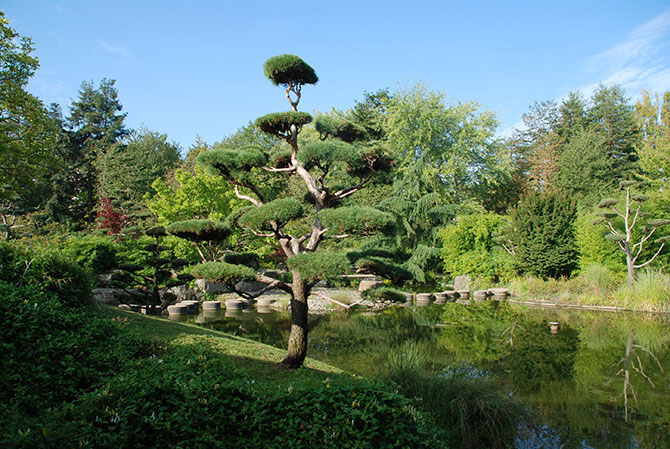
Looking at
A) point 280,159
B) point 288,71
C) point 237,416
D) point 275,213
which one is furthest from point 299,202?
point 237,416

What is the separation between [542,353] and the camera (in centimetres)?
716

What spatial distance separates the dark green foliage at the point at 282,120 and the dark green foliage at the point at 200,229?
1.39m

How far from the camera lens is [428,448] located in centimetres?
255

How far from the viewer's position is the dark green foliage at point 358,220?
4.45m

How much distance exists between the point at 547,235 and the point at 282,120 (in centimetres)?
1259

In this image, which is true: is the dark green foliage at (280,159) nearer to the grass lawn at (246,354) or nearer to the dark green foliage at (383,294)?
the dark green foliage at (383,294)

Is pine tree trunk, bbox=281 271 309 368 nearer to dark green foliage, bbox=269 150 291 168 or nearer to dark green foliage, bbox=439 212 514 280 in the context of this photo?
dark green foliage, bbox=269 150 291 168

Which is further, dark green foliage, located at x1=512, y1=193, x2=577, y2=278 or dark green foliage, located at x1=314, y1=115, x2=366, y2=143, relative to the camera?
dark green foliage, located at x1=512, y1=193, x2=577, y2=278

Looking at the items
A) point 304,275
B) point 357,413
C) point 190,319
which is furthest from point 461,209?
point 357,413

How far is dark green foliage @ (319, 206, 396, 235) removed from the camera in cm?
445

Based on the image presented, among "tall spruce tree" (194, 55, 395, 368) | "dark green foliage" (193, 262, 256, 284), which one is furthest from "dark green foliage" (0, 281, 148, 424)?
"tall spruce tree" (194, 55, 395, 368)

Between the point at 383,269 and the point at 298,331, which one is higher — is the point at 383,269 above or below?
above

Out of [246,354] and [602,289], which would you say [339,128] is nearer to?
[246,354]

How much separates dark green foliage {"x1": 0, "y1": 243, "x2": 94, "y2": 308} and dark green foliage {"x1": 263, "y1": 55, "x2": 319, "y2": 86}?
132 inches
